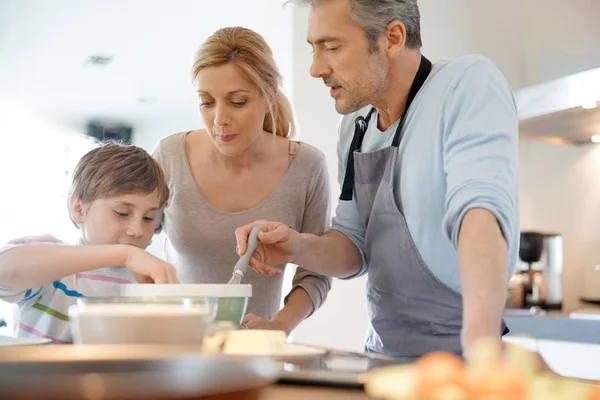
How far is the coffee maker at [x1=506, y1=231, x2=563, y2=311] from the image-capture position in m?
3.49

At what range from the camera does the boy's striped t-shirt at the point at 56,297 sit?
145 centimetres

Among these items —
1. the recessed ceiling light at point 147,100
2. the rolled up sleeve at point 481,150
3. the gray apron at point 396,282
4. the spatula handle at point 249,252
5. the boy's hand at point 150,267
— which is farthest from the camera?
the recessed ceiling light at point 147,100

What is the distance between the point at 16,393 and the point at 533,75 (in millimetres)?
3703

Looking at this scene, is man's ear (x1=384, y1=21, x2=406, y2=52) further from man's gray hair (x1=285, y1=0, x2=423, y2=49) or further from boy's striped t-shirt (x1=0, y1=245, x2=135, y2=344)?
boy's striped t-shirt (x1=0, y1=245, x2=135, y2=344)

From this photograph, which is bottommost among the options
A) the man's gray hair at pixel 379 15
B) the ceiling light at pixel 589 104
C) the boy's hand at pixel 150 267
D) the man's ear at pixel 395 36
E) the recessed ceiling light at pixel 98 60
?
the boy's hand at pixel 150 267

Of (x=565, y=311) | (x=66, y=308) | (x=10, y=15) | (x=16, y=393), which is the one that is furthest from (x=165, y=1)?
(x=16, y=393)

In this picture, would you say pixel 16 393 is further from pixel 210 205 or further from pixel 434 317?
pixel 210 205

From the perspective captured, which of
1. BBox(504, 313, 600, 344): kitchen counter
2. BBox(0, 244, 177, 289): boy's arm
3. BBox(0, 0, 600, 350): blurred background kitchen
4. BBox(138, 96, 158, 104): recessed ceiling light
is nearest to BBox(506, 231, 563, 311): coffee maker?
BBox(0, 0, 600, 350): blurred background kitchen

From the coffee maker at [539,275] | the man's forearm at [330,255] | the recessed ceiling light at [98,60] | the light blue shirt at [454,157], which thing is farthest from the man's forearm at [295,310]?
the recessed ceiling light at [98,60]

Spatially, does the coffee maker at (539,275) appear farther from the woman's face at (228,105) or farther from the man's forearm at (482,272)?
the man's forearm at (482,272)

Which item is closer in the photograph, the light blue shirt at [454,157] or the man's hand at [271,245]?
the light blue shirt at [454,157]

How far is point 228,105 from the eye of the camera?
186 cm

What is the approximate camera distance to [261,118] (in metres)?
1.95

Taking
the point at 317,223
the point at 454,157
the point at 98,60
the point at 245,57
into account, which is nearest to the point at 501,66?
the point at 317,223
